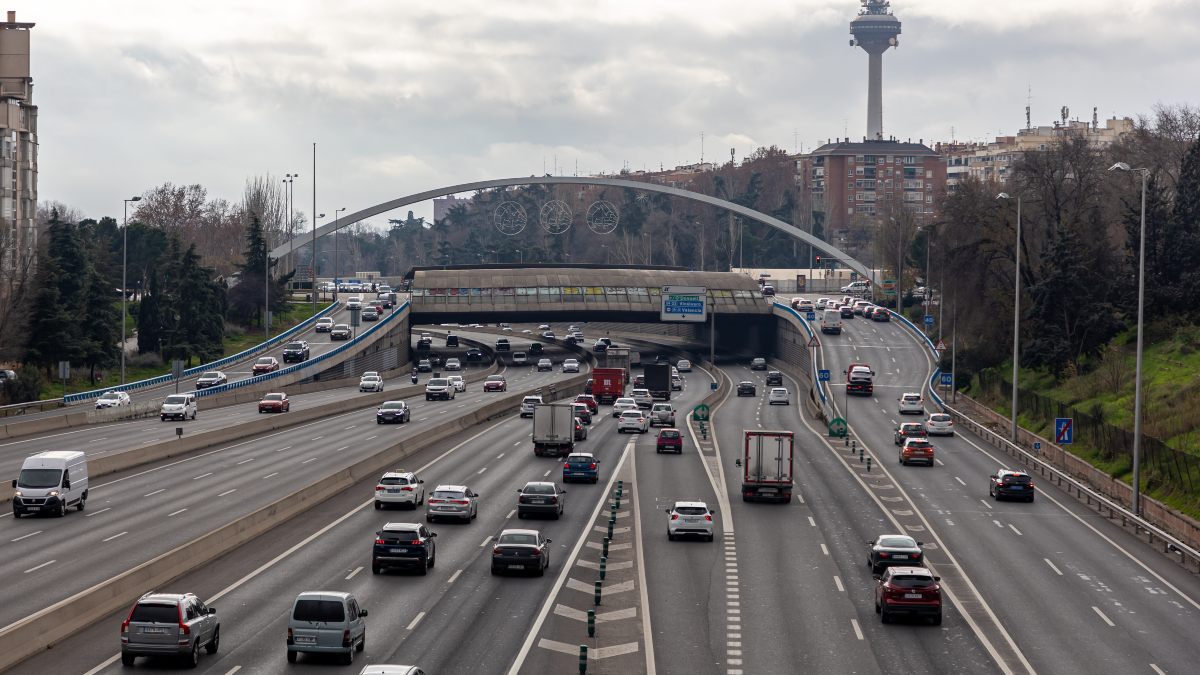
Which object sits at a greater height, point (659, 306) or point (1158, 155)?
point (1158, 155)

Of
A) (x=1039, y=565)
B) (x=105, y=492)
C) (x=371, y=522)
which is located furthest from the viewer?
(x=105, y=492)

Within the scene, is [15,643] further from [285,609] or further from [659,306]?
[659,306]

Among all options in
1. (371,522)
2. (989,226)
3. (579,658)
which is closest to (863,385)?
(989,226)

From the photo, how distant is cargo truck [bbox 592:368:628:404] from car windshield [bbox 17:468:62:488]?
60.6 m

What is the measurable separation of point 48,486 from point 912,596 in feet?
90.7

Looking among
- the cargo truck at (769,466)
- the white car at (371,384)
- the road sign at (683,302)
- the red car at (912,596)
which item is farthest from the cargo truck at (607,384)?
the red car at (912,596)

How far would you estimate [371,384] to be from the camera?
108 m

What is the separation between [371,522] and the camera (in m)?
46.7

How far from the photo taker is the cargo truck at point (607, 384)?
4117 inches

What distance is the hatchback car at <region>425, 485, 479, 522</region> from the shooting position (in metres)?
46.7

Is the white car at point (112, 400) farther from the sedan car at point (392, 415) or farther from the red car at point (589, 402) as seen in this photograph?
the red car at point (589, 402)

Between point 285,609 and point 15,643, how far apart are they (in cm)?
675

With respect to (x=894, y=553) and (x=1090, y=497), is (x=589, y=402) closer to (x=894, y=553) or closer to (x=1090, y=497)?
(x=1090, y=497)

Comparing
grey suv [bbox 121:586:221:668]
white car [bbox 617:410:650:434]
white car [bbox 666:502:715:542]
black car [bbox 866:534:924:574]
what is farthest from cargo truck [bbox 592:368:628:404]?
grey suv [bbox 121:586:221:668]
